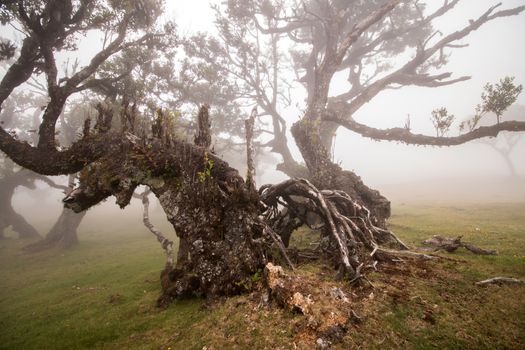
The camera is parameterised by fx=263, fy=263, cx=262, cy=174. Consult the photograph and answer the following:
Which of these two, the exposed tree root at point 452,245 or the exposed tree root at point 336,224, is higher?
the exposed tree root at point 336,224

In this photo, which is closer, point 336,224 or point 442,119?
point 336,224

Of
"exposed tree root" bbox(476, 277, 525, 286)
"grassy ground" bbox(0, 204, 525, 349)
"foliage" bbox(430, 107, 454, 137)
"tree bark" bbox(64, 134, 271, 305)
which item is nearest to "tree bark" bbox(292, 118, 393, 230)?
"grassy ground" bbox(0, 204, 525, 349)

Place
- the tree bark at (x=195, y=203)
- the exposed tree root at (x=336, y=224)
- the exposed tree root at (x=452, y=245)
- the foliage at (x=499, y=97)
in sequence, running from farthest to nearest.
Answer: the foliage at (x=499, y=97)
the exposed tree root at (x=452, y=245)
the exposed tree root at (x=336, y=224)
the tree bark at (x=195, y=203)

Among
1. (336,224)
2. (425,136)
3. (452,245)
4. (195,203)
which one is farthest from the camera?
(425,136)

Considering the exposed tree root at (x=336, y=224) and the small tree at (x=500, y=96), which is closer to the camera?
the exposed tree root at (x=336, y=224)

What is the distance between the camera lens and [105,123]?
10789 mm

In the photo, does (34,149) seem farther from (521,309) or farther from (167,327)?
(521,309)

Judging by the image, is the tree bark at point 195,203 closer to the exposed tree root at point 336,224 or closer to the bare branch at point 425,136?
the exposed tree root at point 336,224

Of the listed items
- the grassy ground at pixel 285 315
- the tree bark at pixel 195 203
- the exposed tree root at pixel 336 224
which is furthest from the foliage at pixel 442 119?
the tree bark at pixel 195 203

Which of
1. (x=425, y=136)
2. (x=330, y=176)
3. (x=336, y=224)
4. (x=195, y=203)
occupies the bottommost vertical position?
(x=336, y=224)

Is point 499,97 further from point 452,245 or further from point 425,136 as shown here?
point 452,245

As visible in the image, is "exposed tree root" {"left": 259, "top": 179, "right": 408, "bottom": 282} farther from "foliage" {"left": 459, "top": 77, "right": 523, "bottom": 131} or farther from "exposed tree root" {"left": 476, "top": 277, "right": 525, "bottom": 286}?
"foliage" {"left": 459, "top": 77, "right": 523, "bottom": 131}

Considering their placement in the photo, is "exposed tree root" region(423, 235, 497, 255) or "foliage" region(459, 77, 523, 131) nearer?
"exposed tree root" region(423, 235, 497, 255)

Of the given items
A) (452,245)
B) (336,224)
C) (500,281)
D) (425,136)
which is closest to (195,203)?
(336,224)
